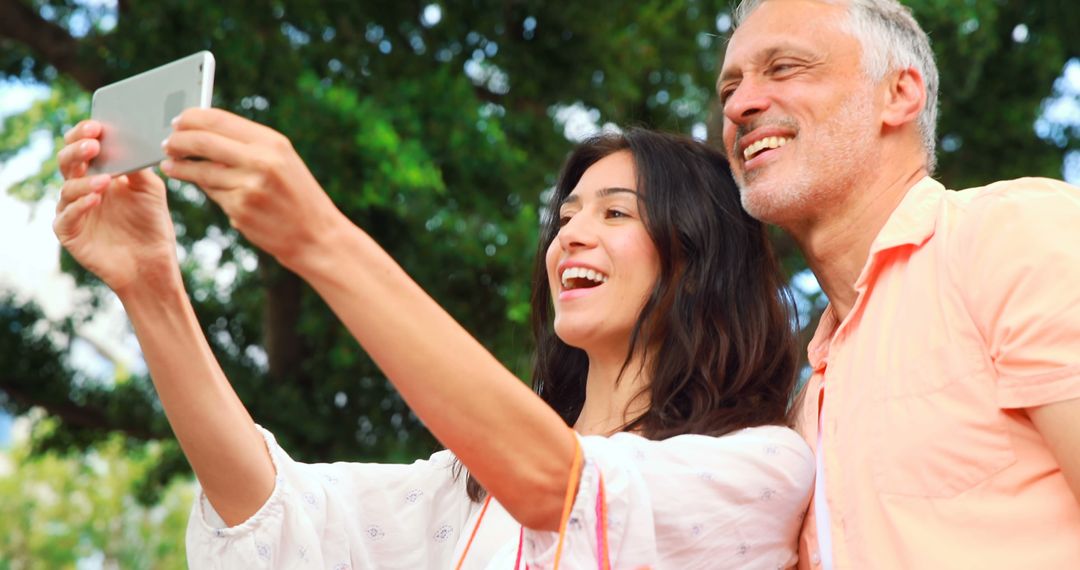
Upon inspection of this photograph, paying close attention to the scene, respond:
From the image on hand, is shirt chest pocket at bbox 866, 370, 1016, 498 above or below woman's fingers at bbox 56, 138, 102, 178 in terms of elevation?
below

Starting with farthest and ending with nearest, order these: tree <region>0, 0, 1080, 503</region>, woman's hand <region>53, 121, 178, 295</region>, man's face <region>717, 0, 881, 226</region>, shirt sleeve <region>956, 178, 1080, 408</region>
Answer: tree <region>0, 0, 1080, 503</region>
man's face <region>717, 0, 881, 226</region>
woman's hand <region>53, 121, 178, 295</region>
shirt sleeve <region>956, 178, 1080, 408</region>

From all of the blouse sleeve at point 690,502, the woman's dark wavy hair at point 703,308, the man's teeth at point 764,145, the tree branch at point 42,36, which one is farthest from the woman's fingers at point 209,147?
the tree branch at point 42,36

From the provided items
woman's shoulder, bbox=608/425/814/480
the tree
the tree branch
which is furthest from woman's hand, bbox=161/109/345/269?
the tree branch

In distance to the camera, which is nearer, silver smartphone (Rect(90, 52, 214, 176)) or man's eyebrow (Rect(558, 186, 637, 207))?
silver smartphone (Rect(90, 52, 214, 176))

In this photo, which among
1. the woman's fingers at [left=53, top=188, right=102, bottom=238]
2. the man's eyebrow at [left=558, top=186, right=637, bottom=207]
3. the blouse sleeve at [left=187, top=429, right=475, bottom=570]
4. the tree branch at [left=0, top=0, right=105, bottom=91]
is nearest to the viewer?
the woman's fingers at [left=53, top=188, right=102, bottom=238]

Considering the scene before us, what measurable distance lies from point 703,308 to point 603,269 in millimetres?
223

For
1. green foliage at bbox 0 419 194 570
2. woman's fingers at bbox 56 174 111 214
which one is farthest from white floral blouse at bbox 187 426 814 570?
green foliage at bbox 0 419 194 570

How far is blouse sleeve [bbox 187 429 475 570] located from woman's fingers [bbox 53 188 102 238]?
1.99 ft

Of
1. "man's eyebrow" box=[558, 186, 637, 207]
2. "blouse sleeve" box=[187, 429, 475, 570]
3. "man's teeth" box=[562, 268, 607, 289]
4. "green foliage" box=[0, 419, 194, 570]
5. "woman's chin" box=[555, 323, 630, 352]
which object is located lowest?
"green foliage" box=[0, 419, 194, 570]

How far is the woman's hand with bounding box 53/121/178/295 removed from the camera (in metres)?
2.18

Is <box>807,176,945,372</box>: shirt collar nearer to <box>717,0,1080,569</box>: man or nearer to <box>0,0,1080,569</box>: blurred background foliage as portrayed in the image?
<box>717,0,1080,569</box>: man

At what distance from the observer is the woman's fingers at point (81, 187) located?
6.66 feet

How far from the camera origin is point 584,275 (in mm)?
2779

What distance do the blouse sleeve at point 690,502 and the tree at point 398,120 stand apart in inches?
118
